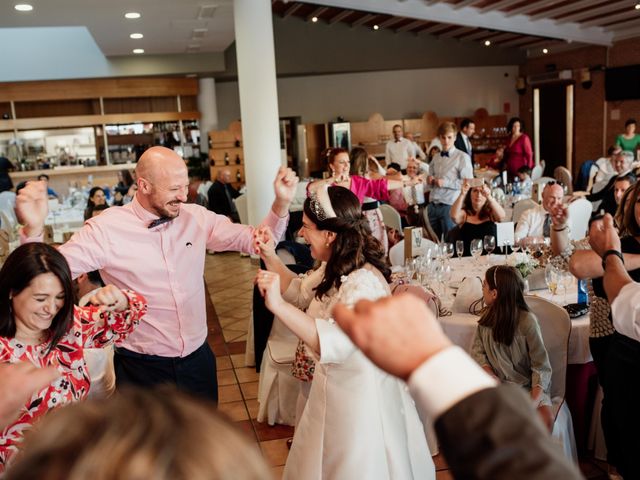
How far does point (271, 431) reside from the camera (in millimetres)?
4336

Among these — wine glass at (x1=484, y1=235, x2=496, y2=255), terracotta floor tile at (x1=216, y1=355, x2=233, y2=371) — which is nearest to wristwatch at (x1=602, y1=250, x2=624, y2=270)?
wine glass at (x1=484, y1=235, x2=496, y2=255)

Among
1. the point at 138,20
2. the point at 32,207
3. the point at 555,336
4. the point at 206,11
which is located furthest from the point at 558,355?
the point at 138,20

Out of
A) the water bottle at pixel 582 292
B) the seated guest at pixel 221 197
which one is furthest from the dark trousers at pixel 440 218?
the seated guest at pixel 221 197

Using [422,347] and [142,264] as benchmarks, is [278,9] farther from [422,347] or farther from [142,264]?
[422,347]

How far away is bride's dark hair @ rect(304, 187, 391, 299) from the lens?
9.05ft

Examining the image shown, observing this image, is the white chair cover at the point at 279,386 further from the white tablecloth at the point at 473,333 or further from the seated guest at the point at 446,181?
the seated guest at the point at 446,181

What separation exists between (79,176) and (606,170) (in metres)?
10.8

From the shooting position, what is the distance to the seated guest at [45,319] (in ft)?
7.02

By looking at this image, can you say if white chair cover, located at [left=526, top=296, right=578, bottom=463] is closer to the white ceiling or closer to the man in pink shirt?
the man in pink shirt

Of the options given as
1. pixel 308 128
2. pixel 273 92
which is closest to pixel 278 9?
pixel 308 128

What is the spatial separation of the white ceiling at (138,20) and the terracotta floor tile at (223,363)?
4953mm

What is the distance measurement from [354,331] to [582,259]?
2.07m

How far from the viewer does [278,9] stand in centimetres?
1547

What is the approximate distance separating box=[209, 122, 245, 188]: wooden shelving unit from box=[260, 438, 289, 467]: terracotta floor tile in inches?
457
